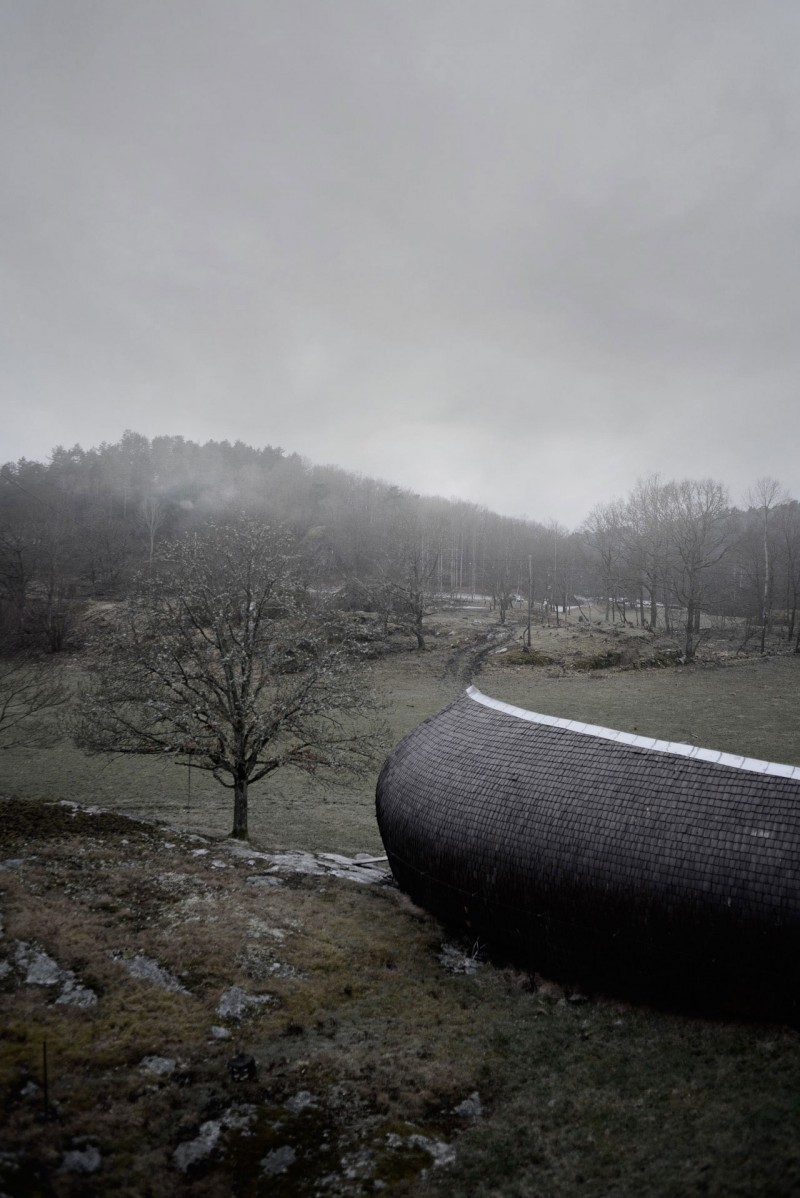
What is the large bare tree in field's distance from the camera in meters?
16.0

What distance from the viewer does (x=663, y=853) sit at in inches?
332

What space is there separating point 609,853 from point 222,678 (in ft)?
43.6

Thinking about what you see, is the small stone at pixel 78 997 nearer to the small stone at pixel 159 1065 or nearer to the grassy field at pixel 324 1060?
the grassy field at pixel 324 1060

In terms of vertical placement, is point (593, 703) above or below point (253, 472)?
below

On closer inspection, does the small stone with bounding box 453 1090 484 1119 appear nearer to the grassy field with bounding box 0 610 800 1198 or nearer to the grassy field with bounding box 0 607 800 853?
the grassy field with bounding box 0 610 800 1198

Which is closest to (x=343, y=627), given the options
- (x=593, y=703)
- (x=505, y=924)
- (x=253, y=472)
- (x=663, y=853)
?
(x=505, y=924)

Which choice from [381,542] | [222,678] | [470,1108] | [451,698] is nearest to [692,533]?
[451,698]

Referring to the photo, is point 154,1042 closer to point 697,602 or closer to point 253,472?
point 697,602

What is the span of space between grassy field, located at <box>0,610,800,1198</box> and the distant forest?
16229mm

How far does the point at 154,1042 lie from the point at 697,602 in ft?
167

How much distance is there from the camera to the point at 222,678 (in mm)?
18656

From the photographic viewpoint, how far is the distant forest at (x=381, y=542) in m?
55.6

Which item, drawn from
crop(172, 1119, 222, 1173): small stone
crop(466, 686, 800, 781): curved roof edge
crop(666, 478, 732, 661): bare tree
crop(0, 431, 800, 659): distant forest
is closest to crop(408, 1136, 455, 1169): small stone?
crop(172, 1119, 222, 1173): small stone

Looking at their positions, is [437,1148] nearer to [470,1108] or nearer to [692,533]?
[470,1108]
